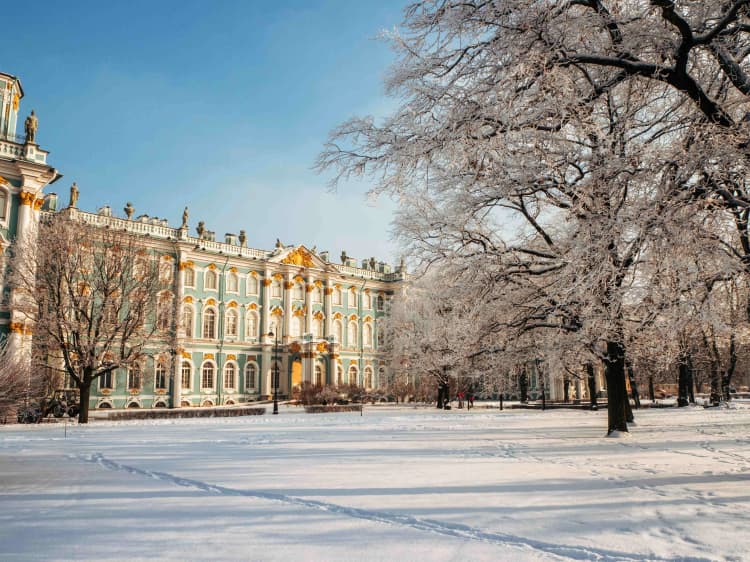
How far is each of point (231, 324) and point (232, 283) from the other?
3.52m

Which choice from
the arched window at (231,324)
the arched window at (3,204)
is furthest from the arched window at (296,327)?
the arched window at (3,204)

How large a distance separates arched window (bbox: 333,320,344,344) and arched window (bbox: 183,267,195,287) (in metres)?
15.5

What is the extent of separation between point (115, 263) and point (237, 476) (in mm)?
20201

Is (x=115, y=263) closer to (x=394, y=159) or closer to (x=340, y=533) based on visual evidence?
(x=394, y=159)

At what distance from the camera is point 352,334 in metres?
59.6

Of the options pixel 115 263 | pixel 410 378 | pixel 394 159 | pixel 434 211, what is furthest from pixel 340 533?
pixel 410 378

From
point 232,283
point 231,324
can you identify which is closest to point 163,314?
point 231,324

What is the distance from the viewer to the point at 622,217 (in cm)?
758

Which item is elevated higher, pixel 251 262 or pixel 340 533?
pixel 251 262

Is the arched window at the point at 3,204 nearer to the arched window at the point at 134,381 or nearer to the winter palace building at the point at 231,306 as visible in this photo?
the winter palace building at the point at 231,306

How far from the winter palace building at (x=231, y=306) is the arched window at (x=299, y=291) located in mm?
94

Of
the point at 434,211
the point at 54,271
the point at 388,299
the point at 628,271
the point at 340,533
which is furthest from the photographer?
the point at 388,299

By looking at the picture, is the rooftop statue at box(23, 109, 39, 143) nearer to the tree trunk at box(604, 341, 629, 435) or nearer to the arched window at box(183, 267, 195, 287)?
the arched window at box(183, 267, 195, 287)

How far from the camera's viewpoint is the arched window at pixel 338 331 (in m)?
57.8
